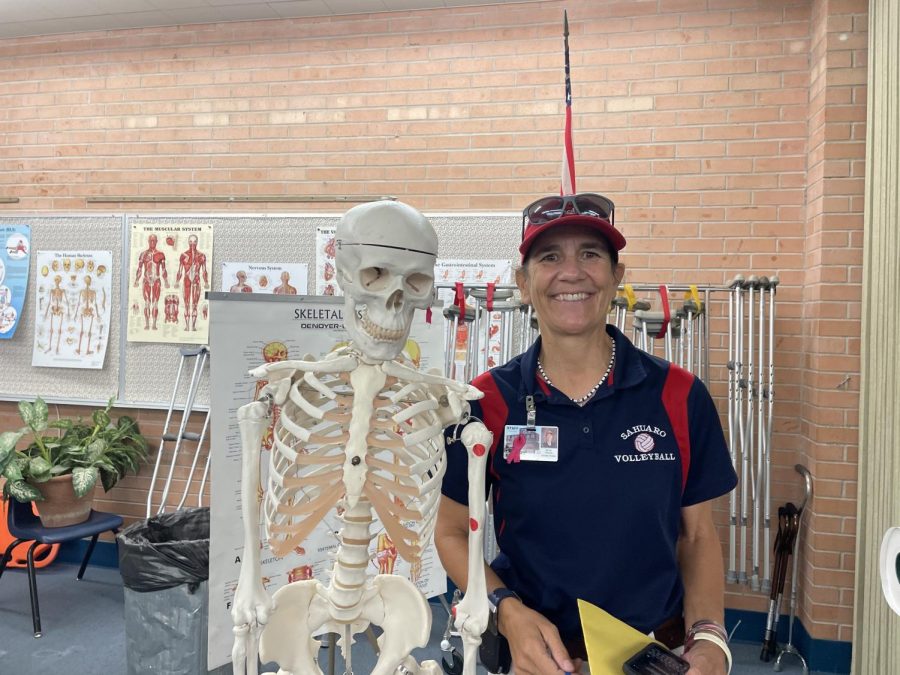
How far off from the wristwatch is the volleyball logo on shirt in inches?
16.2

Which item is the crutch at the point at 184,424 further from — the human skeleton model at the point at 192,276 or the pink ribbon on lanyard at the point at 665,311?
the pink ribbon on lanyard at the point at 665,311

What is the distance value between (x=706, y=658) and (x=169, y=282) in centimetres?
366

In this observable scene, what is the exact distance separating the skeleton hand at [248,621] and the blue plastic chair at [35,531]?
8.64 feet

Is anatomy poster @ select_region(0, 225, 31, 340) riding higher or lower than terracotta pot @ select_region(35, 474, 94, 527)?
higher

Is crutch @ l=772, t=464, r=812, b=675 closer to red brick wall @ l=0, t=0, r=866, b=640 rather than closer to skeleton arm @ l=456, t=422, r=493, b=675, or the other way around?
red brick wall @ l=0, t=0, r=866, b=640

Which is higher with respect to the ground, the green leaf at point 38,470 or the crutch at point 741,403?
the crutch at point 741,403

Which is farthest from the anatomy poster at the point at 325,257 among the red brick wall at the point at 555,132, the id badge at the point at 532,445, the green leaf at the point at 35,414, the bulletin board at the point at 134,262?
the id badge at the point at 532,445

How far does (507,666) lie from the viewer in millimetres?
1382

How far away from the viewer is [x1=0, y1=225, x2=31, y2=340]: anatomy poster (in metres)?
4.21

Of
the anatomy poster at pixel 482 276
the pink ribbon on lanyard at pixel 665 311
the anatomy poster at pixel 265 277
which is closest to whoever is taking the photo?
the pink ribbon on lanyard at pixel 665 311

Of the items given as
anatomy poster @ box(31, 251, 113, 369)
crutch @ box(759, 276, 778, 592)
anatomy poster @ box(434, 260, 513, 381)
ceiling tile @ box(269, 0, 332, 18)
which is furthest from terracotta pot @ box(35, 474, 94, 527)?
crutch @ box(759, 276, 778, 592)

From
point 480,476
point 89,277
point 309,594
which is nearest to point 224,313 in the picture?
point 309,594

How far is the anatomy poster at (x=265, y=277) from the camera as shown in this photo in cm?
383

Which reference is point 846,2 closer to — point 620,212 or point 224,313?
point 620,212
